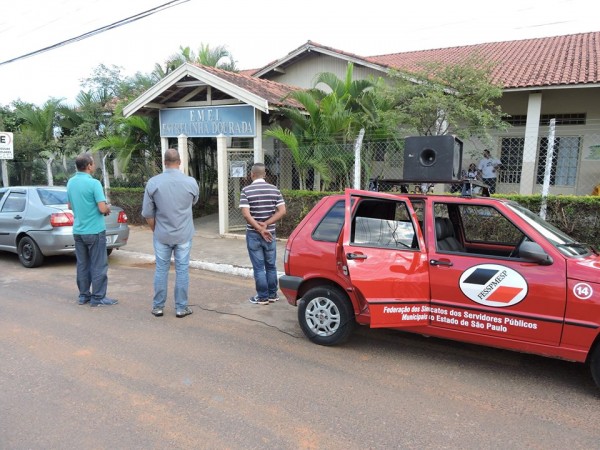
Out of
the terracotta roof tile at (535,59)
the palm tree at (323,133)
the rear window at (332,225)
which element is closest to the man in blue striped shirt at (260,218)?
the rear window at (332,225)

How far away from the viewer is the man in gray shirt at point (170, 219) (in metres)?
4.99

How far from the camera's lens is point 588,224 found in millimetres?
6898

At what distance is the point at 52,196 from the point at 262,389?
638 centimetres

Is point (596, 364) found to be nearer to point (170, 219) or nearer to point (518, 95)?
point (170, 219)

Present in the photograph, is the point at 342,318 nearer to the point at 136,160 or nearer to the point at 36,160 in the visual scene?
the point at 136,160

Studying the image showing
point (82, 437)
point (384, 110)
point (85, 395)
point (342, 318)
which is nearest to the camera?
point (82, 437)

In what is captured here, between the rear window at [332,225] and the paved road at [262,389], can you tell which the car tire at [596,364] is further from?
the rear window at [332,225]

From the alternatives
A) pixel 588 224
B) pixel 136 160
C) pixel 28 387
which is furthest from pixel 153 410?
pixel 136 160

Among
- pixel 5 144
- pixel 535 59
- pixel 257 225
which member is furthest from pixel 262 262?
pixel 535 59

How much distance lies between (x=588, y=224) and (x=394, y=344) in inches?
176

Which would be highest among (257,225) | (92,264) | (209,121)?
(209,121)

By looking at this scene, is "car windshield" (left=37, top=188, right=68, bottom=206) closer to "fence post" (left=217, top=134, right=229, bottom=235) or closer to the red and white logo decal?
"fence post" (left=217, top=134, right=229, bottom=235)

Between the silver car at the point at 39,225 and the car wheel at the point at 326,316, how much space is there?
16.3 ft

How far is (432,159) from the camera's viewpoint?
4.45 metres
